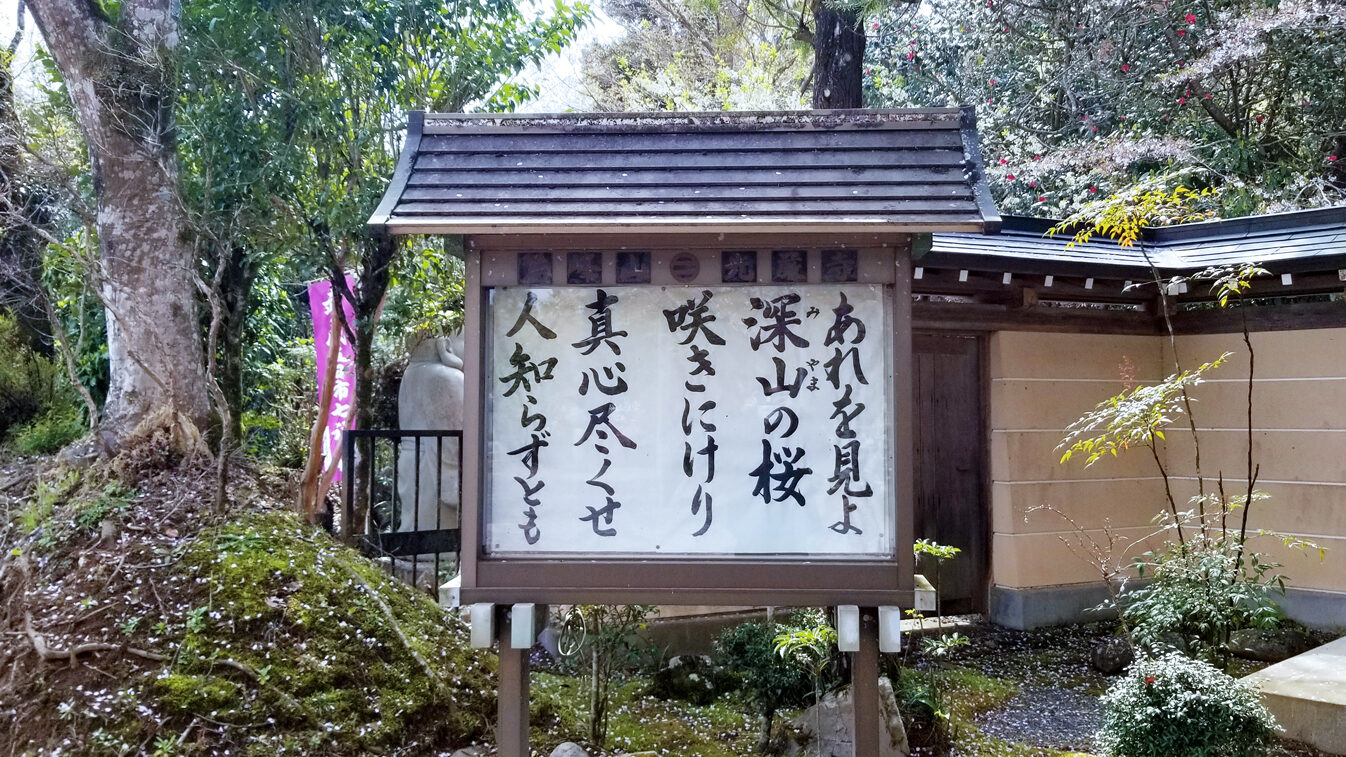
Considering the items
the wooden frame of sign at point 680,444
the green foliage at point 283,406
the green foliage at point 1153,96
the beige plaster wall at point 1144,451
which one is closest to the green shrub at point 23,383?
the green foliage at point 283,406

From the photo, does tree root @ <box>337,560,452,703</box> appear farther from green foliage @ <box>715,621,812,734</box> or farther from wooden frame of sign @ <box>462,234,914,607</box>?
green foliage @ <box>715,621,812,734</box>

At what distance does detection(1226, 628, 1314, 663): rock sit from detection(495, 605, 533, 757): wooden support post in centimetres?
567

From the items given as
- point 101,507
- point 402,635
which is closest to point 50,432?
point 101,507

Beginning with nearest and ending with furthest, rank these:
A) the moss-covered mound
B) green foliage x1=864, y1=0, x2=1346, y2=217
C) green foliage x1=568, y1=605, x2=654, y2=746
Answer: the moss-covered mound, green foliage x1=568, y1=605, x2=654, y2=746, green foliage x1=864, y1=0, x2=1346, y2=217

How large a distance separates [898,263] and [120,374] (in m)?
5.71

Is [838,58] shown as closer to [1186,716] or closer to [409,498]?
[1186,716]

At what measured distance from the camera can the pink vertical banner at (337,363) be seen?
676 cm

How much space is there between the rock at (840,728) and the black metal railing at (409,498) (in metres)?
2.38

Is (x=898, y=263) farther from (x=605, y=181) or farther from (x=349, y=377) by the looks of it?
(x=349, y=377)

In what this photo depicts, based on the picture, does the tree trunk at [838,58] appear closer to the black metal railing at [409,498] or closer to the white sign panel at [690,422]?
the white sign panel at [690,422]

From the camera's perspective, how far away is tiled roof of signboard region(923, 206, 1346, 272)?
20.8ft

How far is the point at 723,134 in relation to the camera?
3600mm

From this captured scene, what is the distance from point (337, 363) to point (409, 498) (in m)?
1.87

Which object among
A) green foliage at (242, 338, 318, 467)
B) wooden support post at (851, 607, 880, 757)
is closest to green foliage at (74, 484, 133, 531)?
green foliage at (242, 338, 318, 467)
